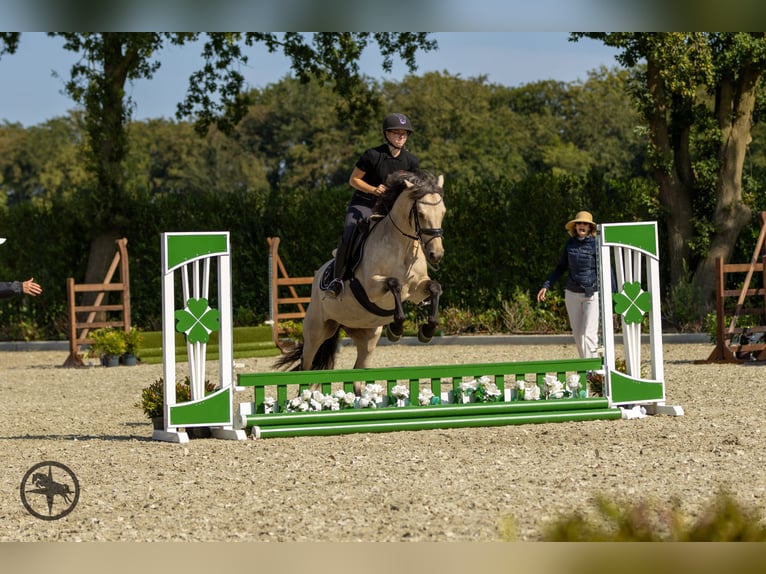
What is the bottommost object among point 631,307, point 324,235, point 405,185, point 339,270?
point 631,307

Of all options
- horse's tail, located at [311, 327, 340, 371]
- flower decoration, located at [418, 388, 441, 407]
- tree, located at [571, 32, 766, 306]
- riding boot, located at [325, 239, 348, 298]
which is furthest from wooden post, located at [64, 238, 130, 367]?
flower decoration, located at [418, 388, 441, 407]

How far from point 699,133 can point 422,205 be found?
41.3 ft

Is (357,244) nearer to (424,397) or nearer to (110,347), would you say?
(424,397)

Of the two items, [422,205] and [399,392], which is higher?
[422,205]

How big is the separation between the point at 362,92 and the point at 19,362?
8.94 metres

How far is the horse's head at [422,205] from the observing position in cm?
848

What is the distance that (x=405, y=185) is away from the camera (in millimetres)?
8742

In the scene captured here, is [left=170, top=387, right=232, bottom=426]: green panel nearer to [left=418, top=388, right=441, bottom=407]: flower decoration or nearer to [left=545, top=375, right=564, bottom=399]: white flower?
[left=418, top=388, right=441, bottom=407]: flower decoration

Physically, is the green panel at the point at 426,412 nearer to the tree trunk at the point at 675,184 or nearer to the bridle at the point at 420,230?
the bridle at the point at 420,230

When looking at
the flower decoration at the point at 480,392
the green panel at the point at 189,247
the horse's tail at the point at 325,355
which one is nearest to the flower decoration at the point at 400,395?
the flower decoration at the point at 480,392

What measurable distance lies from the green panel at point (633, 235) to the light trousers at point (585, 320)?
4.77 feet

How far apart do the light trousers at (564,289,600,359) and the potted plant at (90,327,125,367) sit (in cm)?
815

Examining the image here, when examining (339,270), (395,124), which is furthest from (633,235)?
(339,270)

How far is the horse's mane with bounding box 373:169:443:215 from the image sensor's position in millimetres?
8594
